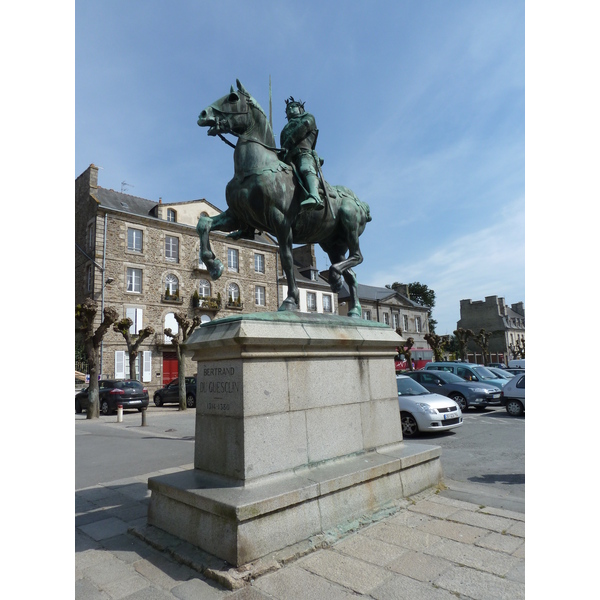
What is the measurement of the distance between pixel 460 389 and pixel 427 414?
6.24 metres

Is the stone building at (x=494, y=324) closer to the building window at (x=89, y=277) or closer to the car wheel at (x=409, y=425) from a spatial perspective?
the building window at (x=89, y=277)

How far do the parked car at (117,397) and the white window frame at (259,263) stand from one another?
689 inches

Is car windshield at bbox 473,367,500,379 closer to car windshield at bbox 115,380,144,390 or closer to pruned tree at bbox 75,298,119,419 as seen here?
car windshield at bbox 115,380,144,390

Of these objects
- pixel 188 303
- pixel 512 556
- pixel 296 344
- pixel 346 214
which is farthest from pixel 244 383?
pixel 188 303

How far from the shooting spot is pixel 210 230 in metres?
5.27

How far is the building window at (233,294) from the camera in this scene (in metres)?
33.6

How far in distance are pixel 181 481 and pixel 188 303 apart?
28332mm

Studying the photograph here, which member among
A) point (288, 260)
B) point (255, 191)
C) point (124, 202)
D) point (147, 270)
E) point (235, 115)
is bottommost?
point (288, 260)

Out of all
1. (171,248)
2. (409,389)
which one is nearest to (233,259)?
(171,248)

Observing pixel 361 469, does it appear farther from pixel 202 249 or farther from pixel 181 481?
pixel 202 249

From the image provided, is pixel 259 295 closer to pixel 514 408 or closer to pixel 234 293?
pixel 234 293

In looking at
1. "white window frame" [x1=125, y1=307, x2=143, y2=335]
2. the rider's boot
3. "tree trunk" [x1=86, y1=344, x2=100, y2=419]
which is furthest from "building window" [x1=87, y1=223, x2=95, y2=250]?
the rider's boot

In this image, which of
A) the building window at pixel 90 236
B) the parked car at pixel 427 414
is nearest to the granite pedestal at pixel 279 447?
the parked car at pixel 427 414

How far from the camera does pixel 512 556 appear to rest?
3.46 metres
